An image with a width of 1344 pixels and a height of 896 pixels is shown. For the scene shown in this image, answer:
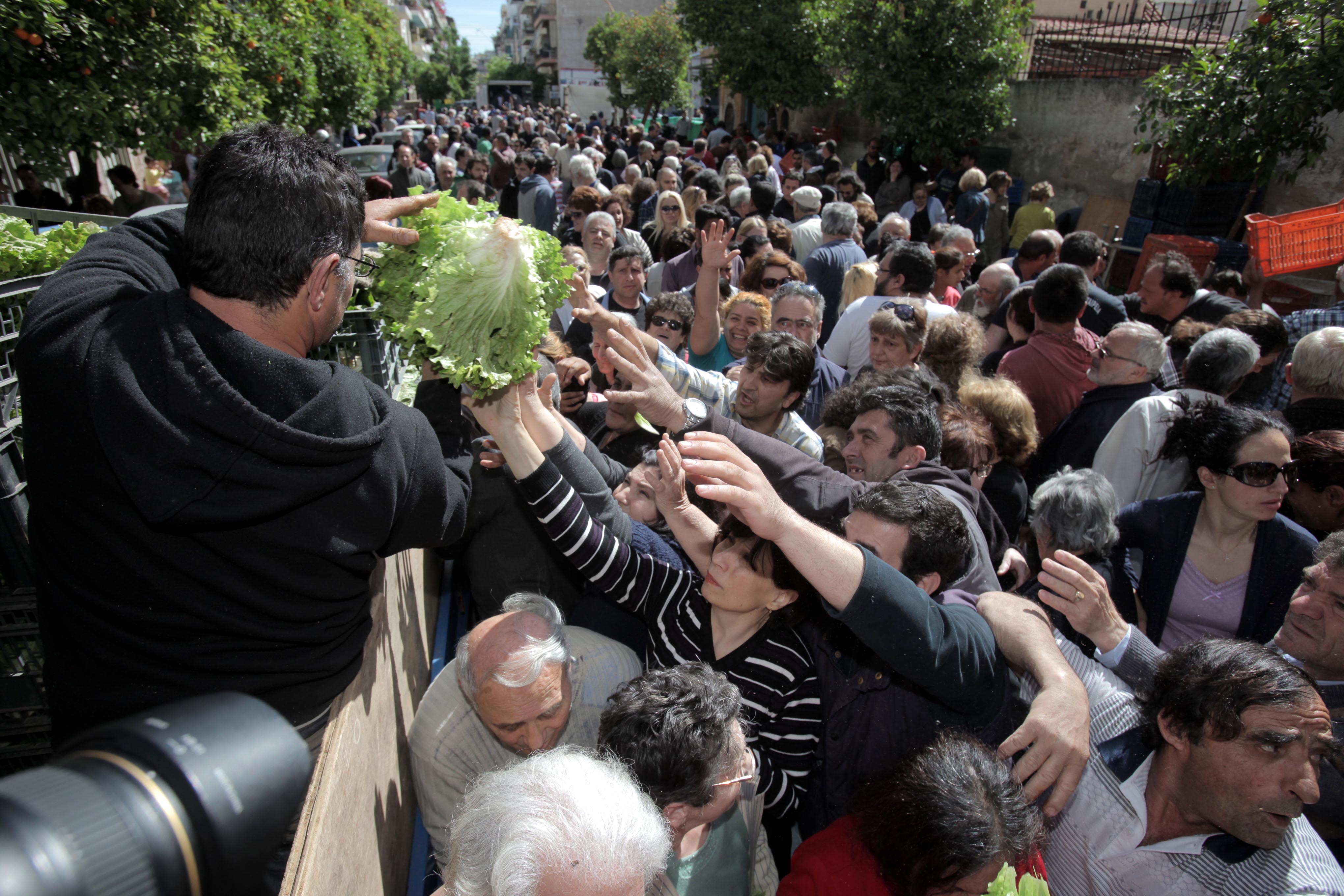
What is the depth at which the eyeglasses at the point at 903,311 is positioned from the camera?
4641 millimetres

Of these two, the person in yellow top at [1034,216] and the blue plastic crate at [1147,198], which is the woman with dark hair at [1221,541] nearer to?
the person in yellow top at [1034,216]

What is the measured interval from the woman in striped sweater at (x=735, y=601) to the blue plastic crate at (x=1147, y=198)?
399 inches

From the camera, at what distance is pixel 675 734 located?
1963mm

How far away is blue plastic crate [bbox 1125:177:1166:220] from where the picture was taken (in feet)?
32.1

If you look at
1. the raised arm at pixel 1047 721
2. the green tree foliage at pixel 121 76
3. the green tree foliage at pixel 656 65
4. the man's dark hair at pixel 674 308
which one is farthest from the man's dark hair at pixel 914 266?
the green tree foliage at pixel 656 65

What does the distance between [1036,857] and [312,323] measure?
230cm

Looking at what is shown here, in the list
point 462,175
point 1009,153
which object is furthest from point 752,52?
point 462,175

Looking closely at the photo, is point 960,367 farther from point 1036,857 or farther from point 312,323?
point 312,323

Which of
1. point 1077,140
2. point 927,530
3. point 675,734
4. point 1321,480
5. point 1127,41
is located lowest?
point 675,734

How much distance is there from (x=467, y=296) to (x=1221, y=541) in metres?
3.25

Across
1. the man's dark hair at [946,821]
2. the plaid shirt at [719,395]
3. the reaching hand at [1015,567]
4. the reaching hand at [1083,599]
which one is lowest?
the reaching hand at [1015,567]

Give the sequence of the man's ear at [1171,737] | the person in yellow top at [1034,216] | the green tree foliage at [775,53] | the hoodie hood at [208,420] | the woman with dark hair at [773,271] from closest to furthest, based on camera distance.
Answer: the hoodie hood at [208,420] < the man's ear at [1171,737] < the woman with dark hair at [773,271] < the person in yellow top at [1034,216] < the green tree foliage at [775,53]

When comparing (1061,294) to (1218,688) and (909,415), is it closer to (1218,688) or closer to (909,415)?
(909,415)

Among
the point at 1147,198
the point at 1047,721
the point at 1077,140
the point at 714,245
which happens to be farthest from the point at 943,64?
the point at 1047,721
